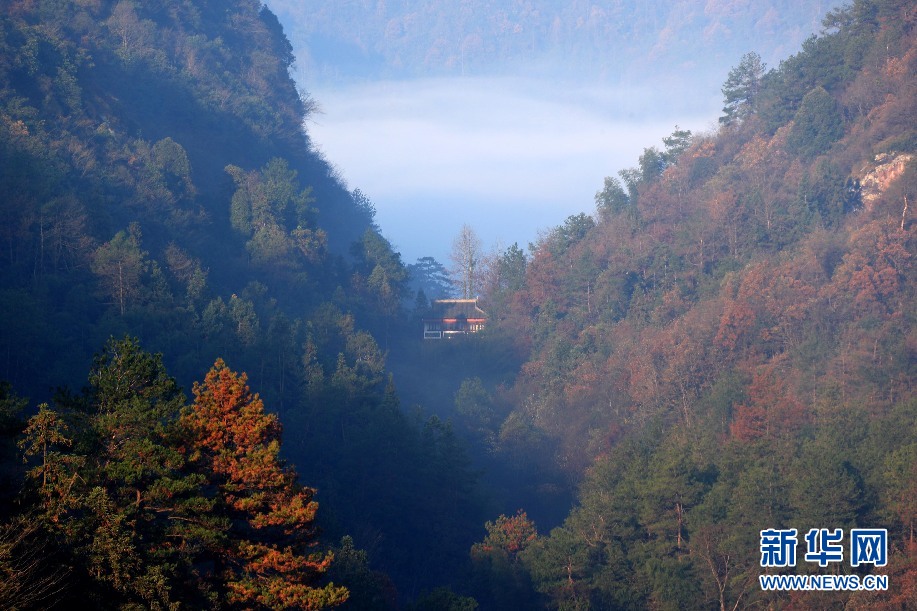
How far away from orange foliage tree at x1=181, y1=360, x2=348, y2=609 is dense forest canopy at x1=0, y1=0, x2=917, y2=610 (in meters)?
0.06

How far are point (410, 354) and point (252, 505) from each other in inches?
2019

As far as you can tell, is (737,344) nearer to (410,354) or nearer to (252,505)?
(410,354)

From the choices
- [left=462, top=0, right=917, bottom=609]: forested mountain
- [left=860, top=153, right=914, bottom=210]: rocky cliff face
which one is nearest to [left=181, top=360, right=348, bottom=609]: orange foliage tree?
[left=462, top=0, right=917, bottom=609]: forested mountain

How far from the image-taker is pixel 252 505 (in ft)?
52.0

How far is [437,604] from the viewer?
2742cm

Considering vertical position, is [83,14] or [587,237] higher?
[83,14]

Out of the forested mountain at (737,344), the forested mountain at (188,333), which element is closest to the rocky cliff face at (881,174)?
the forested mountain at (737,344)

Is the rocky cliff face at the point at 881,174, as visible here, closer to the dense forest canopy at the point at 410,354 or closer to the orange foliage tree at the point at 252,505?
the dense forest canopy at the point at 410,354

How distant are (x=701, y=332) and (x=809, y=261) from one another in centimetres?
757

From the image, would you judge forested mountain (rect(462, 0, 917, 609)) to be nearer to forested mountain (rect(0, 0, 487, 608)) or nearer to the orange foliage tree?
forested mountain (rect(0, 0, 487, 608))

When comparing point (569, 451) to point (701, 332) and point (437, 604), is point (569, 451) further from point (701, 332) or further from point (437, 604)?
point (437, 604)

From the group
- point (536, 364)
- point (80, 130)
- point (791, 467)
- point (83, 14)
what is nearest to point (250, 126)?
point (83, 14)

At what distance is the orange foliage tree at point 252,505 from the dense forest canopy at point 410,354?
6cm

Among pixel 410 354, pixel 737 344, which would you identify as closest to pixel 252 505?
pixel 737 344
